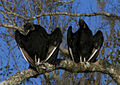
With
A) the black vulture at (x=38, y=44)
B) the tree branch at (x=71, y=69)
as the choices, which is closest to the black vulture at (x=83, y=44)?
the tree branch at (x=71, y=69)

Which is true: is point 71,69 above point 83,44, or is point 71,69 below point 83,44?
below

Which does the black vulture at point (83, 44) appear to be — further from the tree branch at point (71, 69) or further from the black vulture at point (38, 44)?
the black vulture at point (38, 44)

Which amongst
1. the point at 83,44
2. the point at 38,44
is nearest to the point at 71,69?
the point at 83,44

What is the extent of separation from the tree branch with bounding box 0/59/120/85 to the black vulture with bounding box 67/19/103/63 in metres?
0.21

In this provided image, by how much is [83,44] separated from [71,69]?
2.35 feet

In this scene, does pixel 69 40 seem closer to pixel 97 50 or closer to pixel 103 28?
pixel 97 50

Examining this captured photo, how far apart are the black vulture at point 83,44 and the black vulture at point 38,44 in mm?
556

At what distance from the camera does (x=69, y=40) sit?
19.5 feet

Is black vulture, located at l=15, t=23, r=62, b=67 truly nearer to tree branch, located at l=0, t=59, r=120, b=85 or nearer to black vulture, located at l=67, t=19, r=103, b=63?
tree branch, located at l=0, t=59, r=120, b=85

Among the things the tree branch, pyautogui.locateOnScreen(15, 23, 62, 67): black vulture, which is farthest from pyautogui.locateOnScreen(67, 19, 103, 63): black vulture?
pyautogui.locateOnScreen(15, 23, 62, 67): black vulture

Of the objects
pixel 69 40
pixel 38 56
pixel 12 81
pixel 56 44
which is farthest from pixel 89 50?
pixel 12 81

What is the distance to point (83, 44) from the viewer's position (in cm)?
579

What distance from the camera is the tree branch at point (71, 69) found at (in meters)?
5.10

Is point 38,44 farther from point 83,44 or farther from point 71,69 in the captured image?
point 83,44
